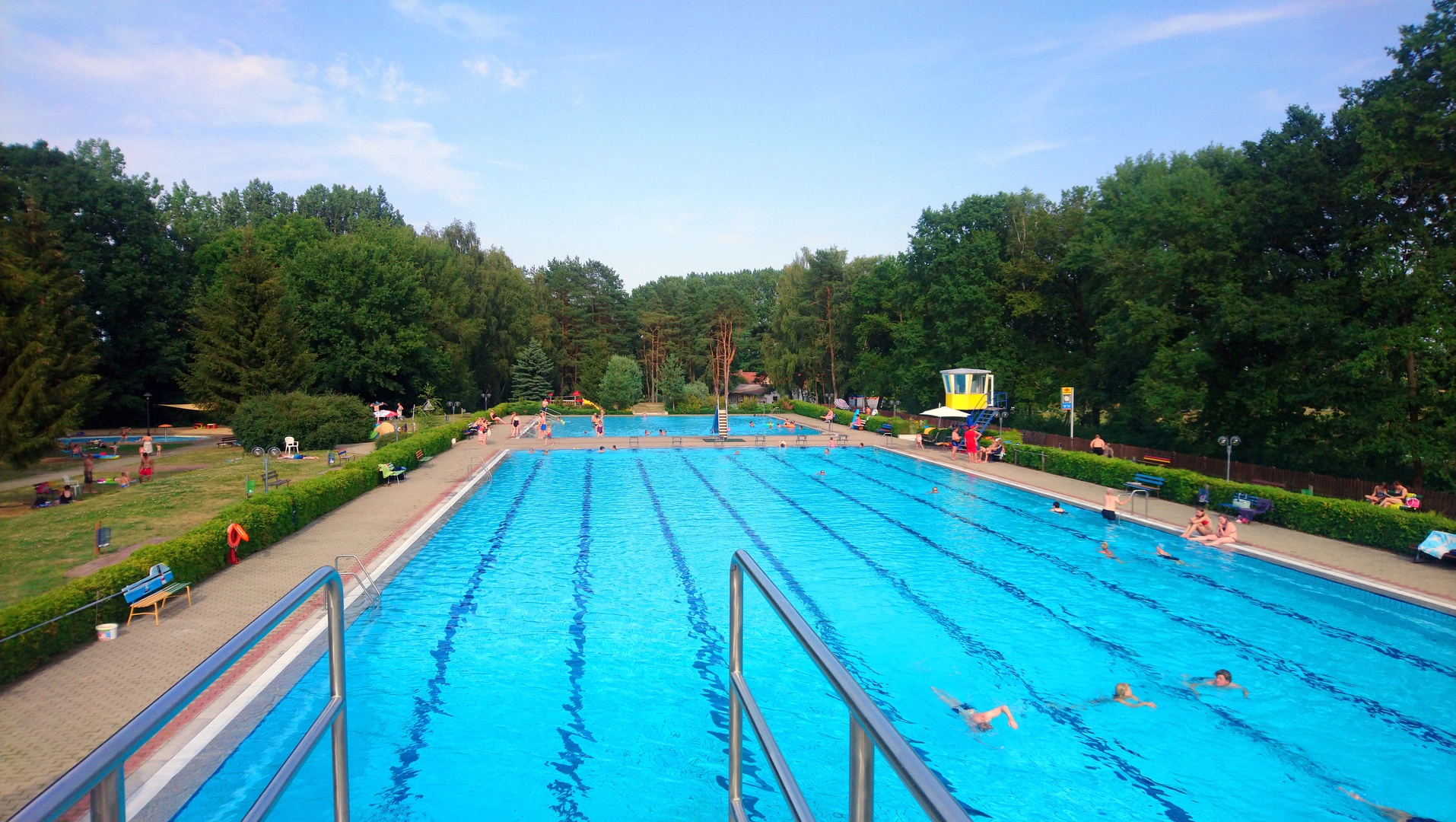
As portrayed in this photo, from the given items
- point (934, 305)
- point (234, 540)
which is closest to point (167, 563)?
point (234, 540)

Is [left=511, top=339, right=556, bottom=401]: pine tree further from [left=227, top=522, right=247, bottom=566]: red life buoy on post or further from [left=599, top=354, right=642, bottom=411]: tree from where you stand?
[left=227, top=522, right=247, bottom=566]: red life buoy on post

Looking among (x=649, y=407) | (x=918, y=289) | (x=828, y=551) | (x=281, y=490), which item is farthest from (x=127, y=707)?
(x=649, y=407)

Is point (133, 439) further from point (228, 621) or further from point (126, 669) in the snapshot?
point (126, 669)

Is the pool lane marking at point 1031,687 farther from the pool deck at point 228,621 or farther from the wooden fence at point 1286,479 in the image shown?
the wooden fence at point 1286,479

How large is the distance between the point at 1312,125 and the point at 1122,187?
1866cm

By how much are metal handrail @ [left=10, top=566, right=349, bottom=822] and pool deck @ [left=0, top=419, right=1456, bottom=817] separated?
0.83 ft

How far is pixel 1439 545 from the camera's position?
48.7ft

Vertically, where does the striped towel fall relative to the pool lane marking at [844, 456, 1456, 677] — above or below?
above

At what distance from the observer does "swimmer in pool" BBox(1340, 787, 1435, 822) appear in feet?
24.8

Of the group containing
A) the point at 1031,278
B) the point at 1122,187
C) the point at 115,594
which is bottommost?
the point at 115,594

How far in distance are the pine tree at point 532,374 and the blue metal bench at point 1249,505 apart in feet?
170

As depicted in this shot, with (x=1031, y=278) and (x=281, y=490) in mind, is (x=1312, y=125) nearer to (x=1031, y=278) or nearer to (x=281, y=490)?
(x=1031, y=278)

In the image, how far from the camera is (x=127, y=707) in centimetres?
831

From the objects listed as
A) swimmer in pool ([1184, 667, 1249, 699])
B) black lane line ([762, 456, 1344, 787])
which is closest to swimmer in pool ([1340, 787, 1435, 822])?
black lane line ([762, 456, 1344, 787])
